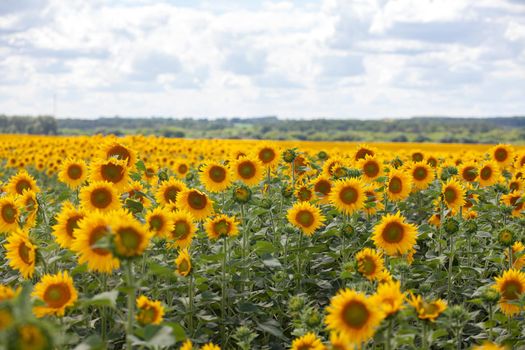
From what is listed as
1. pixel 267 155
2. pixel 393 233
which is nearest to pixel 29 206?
pixel 393 233

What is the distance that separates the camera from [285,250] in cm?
682

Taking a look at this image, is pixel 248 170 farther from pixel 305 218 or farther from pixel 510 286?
pixel 510 286

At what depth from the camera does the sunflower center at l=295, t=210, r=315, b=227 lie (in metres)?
6.84

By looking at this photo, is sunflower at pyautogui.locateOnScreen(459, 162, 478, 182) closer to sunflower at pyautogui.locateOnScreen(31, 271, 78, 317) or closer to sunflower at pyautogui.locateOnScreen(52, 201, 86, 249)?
sunflower at pyautogui.locateOnScreen(52, 201, 86, 249)

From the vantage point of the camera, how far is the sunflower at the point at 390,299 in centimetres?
369

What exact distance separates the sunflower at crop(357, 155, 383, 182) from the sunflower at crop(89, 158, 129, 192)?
3.54 meters

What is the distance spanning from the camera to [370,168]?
345 inches

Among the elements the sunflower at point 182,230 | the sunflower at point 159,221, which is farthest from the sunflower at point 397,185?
the sunflower at point 159,221

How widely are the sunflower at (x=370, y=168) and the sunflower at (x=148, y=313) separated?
5.09m

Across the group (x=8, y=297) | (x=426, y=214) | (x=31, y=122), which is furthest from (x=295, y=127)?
(x=8, y=297)

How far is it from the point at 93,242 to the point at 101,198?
1469 millimetres

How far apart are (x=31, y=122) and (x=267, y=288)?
89405mm

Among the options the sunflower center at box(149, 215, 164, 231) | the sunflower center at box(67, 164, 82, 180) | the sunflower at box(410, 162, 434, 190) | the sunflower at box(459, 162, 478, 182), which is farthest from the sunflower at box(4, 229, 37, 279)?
the sunflower at box(459, 162, 478, 182)

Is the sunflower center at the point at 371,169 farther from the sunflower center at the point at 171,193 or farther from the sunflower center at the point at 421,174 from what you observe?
the sunflower center at the point at 171,193
